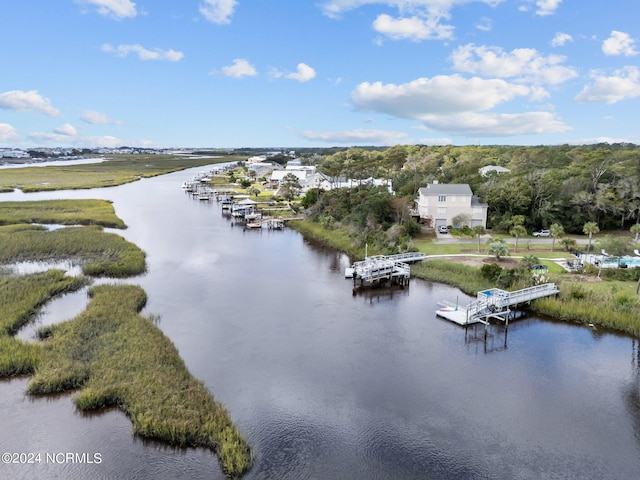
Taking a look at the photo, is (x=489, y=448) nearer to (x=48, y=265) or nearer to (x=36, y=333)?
(x=36, y=333)

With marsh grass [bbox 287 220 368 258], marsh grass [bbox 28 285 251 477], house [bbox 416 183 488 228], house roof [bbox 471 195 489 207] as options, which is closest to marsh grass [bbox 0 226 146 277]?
marsh grass [bbox 28 285 251 477]

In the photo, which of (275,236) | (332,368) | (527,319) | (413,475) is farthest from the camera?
(275,236)

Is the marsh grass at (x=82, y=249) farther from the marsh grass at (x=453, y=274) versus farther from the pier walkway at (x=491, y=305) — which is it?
the pier walkway at (x=491, y=305)

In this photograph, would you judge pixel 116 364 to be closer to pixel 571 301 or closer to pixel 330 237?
pixel 571 301

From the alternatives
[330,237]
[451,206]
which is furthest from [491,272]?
[330,237]

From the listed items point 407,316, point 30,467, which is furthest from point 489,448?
point 30,467

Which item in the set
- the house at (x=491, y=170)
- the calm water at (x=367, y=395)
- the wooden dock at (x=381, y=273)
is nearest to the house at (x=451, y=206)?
the wooden dock at (x=381, y=273)
